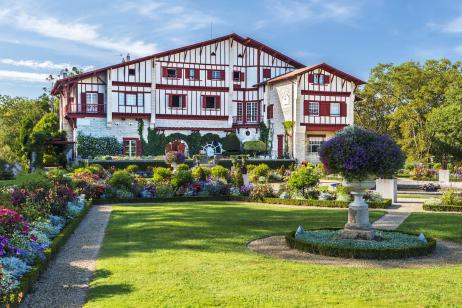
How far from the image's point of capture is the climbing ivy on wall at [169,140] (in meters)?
41.3

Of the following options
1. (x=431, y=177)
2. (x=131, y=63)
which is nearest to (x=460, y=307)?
(x=431, y=177)

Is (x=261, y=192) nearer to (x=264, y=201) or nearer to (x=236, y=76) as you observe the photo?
(x=264, y=201)

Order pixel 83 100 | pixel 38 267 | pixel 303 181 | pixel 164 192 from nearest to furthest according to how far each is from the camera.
Answer: 1. pixel 38 267
2. pixel 303 181
3. pixel 164 192
4. pixel 83 100

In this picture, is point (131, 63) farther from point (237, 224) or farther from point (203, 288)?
point (203, 288)

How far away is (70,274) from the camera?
8266 millimetres

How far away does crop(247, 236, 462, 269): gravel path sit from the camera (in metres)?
8.95

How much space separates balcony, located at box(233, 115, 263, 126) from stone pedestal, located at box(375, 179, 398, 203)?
78.0 ft

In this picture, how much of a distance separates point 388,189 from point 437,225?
657 cm

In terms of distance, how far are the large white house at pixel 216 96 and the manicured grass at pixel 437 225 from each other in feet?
85.5

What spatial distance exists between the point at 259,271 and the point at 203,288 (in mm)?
1258

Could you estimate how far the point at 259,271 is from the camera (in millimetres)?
8148

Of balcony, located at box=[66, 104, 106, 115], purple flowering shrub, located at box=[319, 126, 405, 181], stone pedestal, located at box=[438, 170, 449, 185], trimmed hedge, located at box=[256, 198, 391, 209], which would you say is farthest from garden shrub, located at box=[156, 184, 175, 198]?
balcony, located at box=[66, 104, 106, 115]

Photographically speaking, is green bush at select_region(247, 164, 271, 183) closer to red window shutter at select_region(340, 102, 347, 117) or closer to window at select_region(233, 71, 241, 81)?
red window shutter at select_region(340, 102, 347, 117)

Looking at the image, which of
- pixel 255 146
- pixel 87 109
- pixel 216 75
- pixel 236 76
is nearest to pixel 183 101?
pixel 216 75
